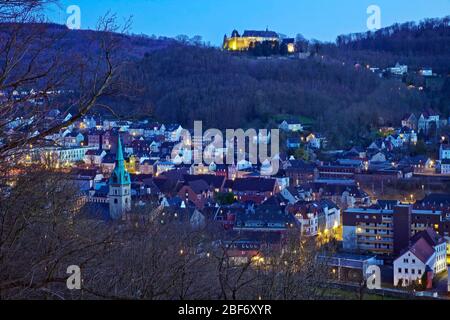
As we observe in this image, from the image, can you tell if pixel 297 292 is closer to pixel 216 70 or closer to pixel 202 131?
pixel 202 131

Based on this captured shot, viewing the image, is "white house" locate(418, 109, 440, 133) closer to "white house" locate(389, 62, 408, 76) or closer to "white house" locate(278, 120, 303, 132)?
"white house" locate(278, 120, 303, 132)

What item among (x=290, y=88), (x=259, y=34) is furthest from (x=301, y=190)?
(x=259, y=34)

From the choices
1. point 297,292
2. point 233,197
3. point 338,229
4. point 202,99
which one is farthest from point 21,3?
point 202,99

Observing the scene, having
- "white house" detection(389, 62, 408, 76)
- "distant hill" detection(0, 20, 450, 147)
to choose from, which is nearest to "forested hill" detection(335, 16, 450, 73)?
"distant hill" detection(0, 20, 450, 147)
